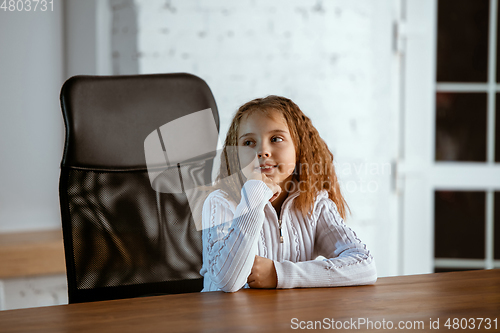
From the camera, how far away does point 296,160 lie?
3.39 ft

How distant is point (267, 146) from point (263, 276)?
0.97 feet

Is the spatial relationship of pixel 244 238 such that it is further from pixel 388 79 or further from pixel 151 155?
pixel 388 79

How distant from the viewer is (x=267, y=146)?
3.07ft

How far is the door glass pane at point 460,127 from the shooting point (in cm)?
209

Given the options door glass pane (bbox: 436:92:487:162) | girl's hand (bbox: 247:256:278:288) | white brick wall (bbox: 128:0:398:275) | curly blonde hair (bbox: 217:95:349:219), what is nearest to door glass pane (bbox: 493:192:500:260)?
door glass pane (bbox: 436:92:487:162)

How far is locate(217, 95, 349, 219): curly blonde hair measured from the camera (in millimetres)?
978

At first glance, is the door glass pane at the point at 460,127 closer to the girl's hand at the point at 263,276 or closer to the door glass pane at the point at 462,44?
the door glass pane at the point at 462,44

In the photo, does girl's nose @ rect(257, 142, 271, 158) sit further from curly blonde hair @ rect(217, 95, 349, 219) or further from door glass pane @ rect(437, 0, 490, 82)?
door glass pane @ rect(437, 0, 490, 82)

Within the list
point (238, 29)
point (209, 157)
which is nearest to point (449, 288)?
point (209, 157)

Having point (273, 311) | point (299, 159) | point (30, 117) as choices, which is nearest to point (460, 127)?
point (299, 159)

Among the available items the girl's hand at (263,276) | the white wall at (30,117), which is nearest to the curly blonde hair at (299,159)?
the girl's hand at (263,276)

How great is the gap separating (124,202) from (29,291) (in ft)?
3.03

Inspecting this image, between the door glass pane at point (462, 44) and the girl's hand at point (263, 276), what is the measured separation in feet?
5.57

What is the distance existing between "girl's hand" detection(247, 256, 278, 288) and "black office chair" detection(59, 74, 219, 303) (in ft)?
0.90
